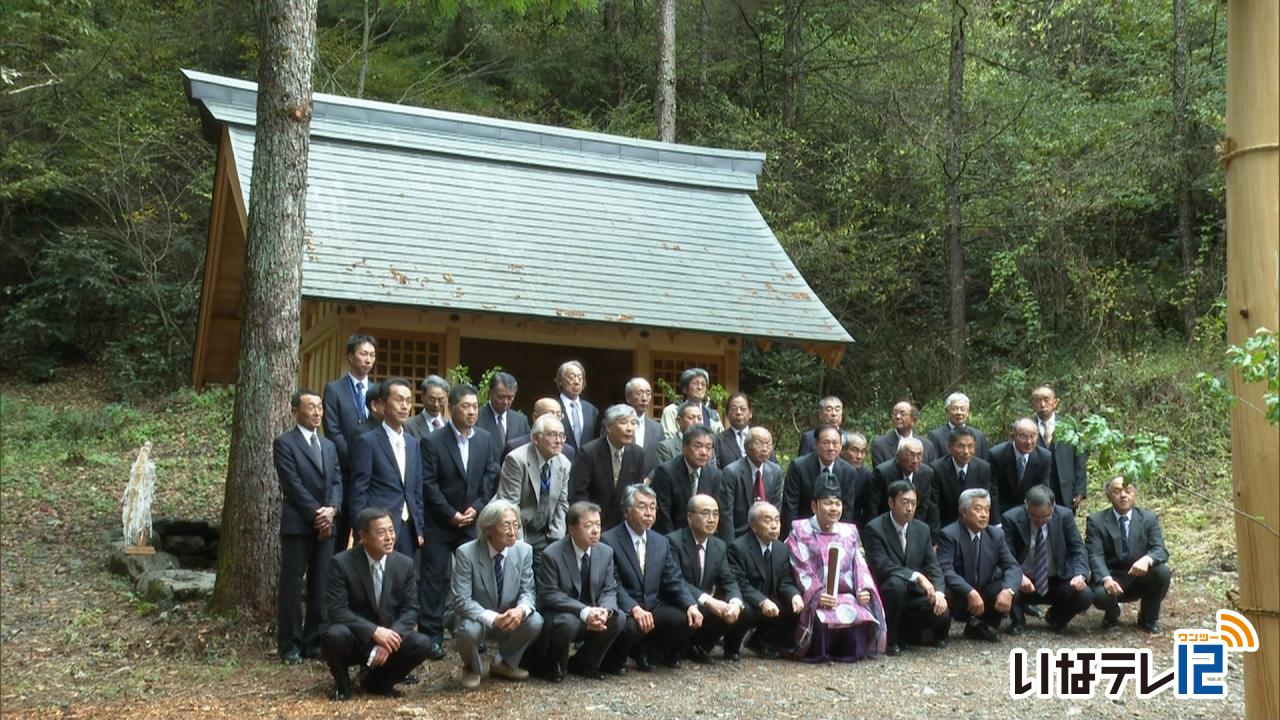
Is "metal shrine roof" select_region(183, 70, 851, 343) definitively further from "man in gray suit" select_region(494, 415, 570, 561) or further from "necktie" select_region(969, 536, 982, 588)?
"necktie" select_region(969, 536, 982, 588)

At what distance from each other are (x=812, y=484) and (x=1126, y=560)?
222 centimetres

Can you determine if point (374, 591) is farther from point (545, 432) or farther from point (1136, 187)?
point (1136, 187)

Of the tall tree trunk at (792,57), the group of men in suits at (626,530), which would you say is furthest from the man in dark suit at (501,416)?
A: the tall tree trunk at (792,57)

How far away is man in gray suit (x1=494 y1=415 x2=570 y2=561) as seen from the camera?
7.55 metres

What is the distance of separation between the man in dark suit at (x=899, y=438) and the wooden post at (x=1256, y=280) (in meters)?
5.42

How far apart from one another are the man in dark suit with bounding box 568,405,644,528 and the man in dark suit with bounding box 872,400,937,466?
208cm

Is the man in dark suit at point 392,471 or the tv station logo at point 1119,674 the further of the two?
the man in dark suit at point 392,471

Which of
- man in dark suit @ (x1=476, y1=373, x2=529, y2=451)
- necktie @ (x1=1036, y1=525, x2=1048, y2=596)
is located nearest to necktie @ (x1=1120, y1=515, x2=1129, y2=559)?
necktie @ (x1=1036, y1=525, x2=1048, y2=596)

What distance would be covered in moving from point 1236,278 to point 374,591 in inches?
178

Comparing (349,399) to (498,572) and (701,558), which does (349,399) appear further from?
(701,558)

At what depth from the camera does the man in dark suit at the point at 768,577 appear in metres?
7.50

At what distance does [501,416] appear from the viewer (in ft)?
27.2

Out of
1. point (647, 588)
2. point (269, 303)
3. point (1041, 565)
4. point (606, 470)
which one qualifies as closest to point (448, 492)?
point (606, 470)

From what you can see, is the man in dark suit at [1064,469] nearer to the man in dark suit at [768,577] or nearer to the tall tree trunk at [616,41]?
the man in dark suit at [768,577]
